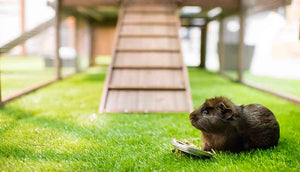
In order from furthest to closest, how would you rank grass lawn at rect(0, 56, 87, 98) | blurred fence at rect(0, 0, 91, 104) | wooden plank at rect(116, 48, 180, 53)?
1. blurred fence at rect(0, 0, 91, 104)
2. grass lawn at rect(0, 56, 87, 98)
3. wooden plank at rect(116, 48, 180, 53)

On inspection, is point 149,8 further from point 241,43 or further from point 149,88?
point 149,88

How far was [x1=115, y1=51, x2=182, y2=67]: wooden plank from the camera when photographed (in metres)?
4.56

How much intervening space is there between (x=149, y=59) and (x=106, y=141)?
2295 mm

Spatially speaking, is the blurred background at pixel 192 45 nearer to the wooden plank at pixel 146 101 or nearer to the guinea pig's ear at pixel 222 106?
the wooden plank at pixel 146 101

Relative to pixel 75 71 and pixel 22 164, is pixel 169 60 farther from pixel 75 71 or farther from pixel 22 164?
pixel 75 71

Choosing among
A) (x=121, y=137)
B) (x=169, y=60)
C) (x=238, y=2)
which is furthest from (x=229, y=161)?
(x=238, y=2)

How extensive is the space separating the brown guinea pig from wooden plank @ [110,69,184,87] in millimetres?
1919

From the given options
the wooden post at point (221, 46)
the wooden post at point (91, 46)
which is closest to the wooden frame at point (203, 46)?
the wooden post at point (221, 46)

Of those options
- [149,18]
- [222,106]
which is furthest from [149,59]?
[222,106]

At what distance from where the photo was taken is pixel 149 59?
15.4 ft

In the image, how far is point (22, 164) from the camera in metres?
2.02

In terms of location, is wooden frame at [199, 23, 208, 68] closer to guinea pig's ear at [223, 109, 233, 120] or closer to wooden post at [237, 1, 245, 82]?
wooden post at [237, 1, 245, 82]

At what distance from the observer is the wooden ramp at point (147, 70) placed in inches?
152

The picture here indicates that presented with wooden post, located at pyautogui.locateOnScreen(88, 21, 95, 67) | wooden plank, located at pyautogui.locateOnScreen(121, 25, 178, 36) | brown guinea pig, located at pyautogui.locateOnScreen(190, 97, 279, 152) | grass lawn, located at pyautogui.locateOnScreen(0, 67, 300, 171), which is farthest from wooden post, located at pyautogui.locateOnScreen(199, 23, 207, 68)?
brown guinea pig, located at pyautogui.locateOnScreen(190, 97, 279, 152)
